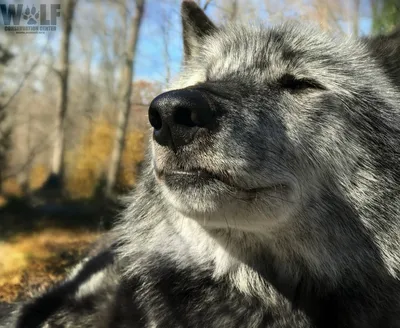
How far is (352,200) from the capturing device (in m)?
2.22

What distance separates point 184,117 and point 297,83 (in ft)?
2.91

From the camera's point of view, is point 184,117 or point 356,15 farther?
point 356,15

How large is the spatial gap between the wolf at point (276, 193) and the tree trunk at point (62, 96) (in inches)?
202

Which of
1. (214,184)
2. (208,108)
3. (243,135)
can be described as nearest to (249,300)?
(214,184)

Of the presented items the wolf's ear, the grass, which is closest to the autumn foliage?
the grass

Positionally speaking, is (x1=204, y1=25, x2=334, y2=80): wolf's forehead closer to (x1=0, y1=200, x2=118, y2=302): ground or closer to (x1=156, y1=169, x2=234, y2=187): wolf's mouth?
(x1=156, y1=169, x2=234, y2=187): wolf's mouth

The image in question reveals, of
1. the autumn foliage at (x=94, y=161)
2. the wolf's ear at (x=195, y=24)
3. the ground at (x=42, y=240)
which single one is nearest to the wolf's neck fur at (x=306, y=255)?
the wolf's ear at (x=195, y=24)

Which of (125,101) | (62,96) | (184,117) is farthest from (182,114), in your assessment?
(62,96)

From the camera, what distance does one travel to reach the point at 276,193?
195cm

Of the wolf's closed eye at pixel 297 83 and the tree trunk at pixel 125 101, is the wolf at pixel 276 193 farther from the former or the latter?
the tree trunk at pixel 125 101

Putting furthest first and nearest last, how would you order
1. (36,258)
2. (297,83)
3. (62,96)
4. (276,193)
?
(62,96), (36,258), (297,83), (276,193)

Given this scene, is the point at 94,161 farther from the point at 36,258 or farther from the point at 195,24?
the point at 195,24

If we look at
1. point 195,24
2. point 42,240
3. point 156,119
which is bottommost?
point 42,240

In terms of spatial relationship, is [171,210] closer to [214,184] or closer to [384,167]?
[214,184]
